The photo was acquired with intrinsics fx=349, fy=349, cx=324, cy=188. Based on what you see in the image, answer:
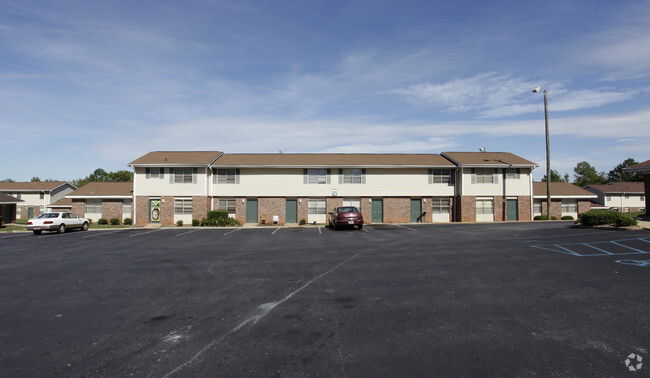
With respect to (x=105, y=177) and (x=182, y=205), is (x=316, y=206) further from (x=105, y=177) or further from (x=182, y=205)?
(x=105, y=177)

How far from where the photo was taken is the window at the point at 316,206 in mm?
30438

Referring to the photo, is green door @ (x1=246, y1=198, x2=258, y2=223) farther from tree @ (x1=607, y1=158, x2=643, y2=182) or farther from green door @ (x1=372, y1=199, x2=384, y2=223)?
tree @ (x1=607, y1=158, x2=643, y2=182)

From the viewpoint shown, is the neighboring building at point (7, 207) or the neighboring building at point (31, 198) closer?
the neighboring building at point (7, 207)

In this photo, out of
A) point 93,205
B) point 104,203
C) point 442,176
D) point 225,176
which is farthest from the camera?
point 93,205

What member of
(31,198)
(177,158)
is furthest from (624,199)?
(31,198)

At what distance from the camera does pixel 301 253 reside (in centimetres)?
1249

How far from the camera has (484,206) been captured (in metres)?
30.8

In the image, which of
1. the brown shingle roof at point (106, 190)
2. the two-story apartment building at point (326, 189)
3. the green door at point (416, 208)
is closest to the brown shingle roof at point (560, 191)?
the two-story apartment building at point (326, 189)

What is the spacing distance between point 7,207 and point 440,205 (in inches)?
1888

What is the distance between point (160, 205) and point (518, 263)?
27987 mm

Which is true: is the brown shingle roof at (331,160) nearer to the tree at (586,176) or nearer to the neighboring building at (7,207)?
the neighboring building at (7,207)

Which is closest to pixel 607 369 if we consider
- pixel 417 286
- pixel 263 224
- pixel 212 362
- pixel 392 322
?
pixel 392 322

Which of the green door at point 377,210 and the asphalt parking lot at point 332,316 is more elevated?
the green door at point 377,210

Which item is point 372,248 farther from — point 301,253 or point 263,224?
point 263,224
